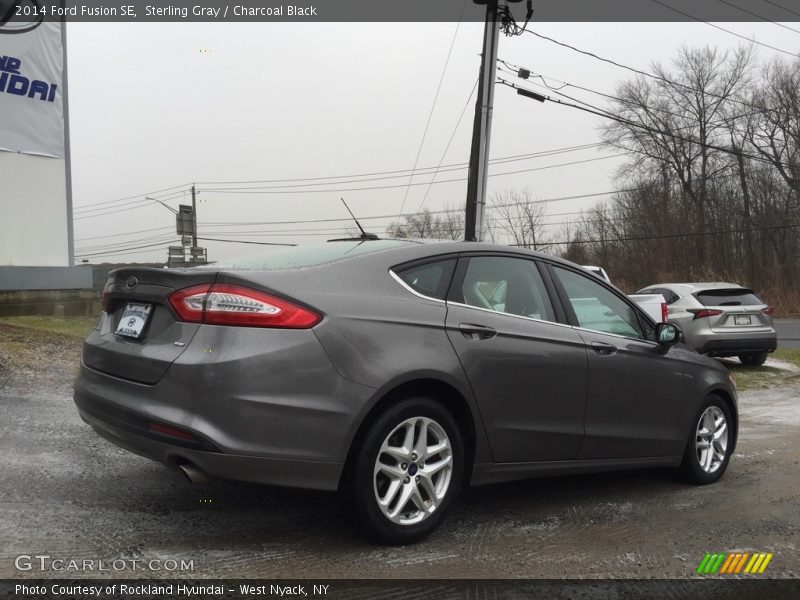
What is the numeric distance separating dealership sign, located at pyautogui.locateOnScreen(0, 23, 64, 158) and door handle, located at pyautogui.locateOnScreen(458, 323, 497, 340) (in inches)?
514

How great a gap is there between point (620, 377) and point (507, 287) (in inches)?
36.5

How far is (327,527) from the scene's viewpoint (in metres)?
3.63

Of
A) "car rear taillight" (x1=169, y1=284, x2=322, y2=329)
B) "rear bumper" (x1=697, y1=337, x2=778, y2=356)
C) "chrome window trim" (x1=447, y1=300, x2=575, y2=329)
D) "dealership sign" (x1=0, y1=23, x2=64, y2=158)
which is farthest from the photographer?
"dealership sign" (x1=0, y1=23, x2=64, y2=158)

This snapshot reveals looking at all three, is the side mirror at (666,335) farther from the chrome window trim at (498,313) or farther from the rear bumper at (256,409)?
the rear bumper at (256,409)

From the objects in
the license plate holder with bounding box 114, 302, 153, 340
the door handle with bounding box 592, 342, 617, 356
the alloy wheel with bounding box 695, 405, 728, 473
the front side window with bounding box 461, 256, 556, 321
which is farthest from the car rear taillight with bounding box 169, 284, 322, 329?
the alloy wheel with bounding box 695, 405, 728, 473

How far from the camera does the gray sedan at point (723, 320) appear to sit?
37.4 ft

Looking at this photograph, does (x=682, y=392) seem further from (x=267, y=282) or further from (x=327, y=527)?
(x=267, y=282)

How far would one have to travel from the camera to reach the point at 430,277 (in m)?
3.70

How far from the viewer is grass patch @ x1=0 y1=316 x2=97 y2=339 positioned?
12.7 metres

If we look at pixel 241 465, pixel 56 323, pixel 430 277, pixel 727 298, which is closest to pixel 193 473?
pixel 241 465

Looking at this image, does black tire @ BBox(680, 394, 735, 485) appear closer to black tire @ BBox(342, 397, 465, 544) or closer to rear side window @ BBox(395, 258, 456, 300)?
black tire @ BBox(342, 397, 465, 544)

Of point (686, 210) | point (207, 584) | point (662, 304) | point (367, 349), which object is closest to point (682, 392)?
point (367, 349)

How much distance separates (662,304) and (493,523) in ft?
26.0

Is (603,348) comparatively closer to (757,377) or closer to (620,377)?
(620,377)
